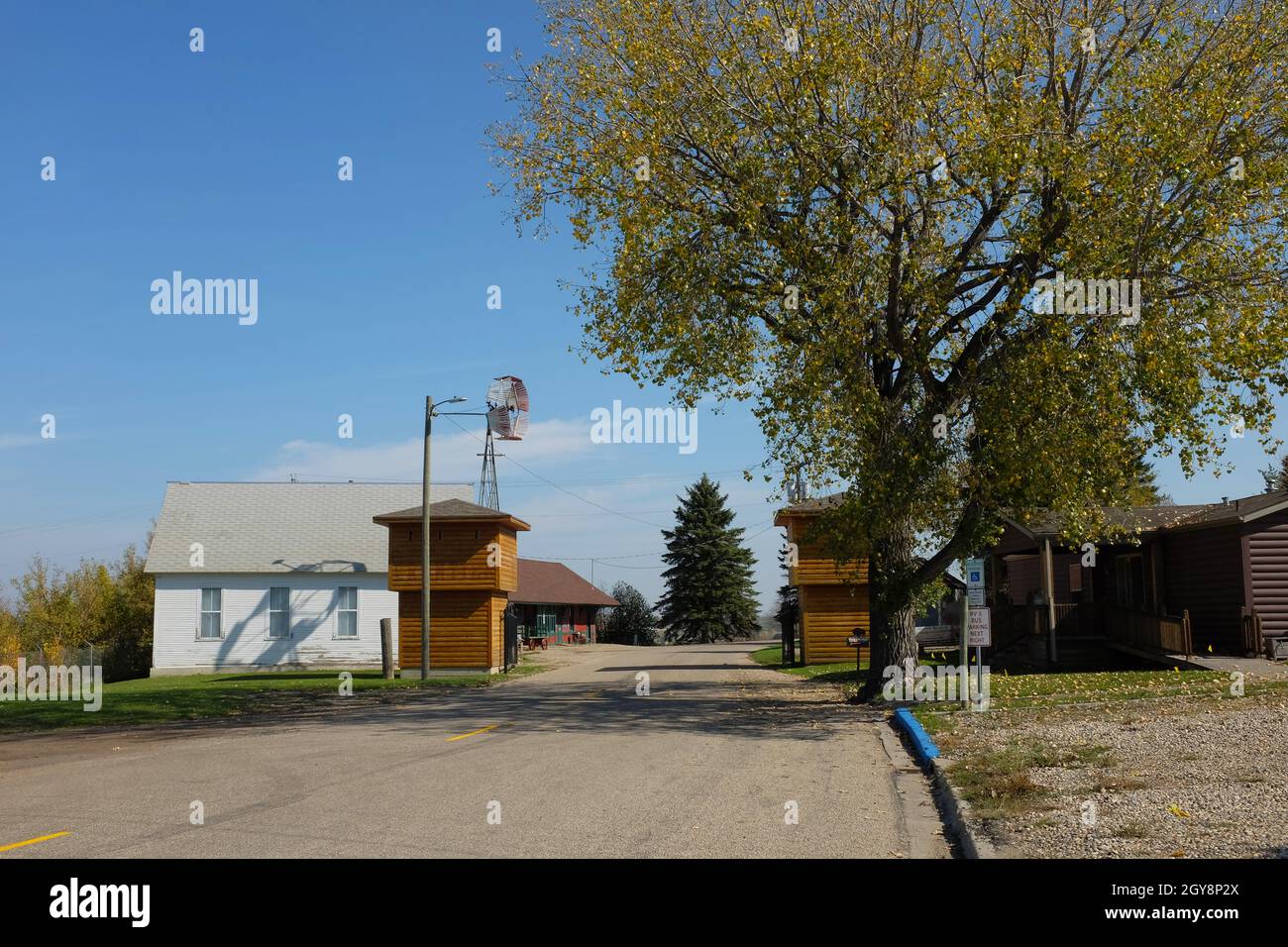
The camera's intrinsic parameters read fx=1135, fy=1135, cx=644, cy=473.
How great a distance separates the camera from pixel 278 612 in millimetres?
44656

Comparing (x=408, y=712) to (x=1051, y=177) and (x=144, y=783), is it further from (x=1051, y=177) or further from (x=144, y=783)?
(x=1051, y=177)

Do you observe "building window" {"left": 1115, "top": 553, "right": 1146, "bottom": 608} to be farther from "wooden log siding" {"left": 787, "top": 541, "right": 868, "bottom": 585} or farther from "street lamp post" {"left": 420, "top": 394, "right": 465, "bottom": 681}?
"street lamp post" {"left": 420, "top": 394, "right": 465, "bottom": 681}

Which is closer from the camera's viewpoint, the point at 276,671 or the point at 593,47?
the point at 593,47

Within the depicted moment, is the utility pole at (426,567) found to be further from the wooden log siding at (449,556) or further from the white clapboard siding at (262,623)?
the white clapboard siding at (262,623)

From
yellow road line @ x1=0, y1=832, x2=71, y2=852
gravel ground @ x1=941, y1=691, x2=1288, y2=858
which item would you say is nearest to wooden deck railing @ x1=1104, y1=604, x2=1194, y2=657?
gravel ground @ x1=941, y1=691, x2=1288, y2=858

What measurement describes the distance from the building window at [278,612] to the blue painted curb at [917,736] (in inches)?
1210

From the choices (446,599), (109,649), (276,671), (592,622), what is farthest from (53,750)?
(592,622)

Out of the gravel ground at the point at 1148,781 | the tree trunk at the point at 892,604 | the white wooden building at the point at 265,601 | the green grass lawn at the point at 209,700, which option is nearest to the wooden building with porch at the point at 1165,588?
the tree trunk at the point at 892,604

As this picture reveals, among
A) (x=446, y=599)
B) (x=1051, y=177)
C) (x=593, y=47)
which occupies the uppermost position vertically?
(x=593, y=47)

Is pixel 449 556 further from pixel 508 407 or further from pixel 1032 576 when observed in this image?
pixel 1032 576

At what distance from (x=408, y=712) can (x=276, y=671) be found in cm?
2263

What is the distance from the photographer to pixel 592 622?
291 feet
